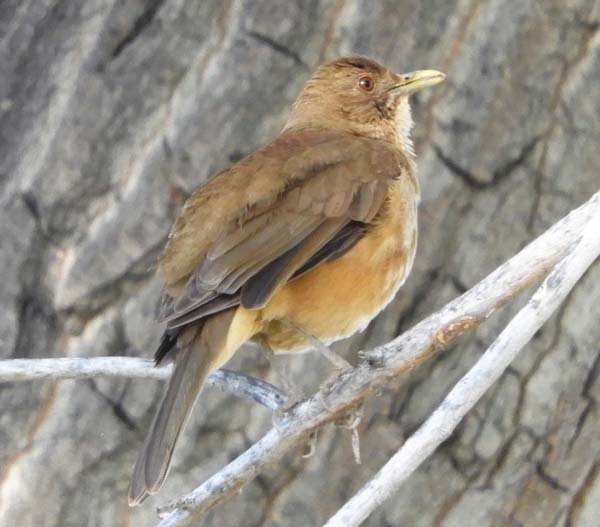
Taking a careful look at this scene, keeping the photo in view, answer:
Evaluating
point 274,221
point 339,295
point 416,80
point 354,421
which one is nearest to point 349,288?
point 339,295

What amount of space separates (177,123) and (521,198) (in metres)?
1.38

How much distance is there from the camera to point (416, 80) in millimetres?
5812

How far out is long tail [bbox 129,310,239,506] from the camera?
Answer: 462 cm

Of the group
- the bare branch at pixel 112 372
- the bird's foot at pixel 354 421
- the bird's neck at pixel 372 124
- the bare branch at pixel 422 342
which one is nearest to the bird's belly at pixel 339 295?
the bare branch at pixel 112 372

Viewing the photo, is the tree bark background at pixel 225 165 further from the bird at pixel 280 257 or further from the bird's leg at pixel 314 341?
the bird's leg at pixel 314 341

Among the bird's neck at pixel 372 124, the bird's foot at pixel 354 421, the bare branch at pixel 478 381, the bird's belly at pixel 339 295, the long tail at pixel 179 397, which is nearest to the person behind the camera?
the bare branch at pixel 478 381

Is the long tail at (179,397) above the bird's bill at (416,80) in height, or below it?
below

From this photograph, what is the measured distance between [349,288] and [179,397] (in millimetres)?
774

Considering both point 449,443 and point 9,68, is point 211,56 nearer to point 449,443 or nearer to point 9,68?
point 9,68

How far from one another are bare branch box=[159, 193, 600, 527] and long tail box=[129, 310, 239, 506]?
0.65 feet

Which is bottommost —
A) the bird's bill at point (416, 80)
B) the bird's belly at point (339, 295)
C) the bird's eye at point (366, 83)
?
the bird's belly at point (339, 295)

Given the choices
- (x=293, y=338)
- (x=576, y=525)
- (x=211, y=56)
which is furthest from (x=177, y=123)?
(x=576, y=525)

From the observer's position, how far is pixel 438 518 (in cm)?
649

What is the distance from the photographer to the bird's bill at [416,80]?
5.75 meters
